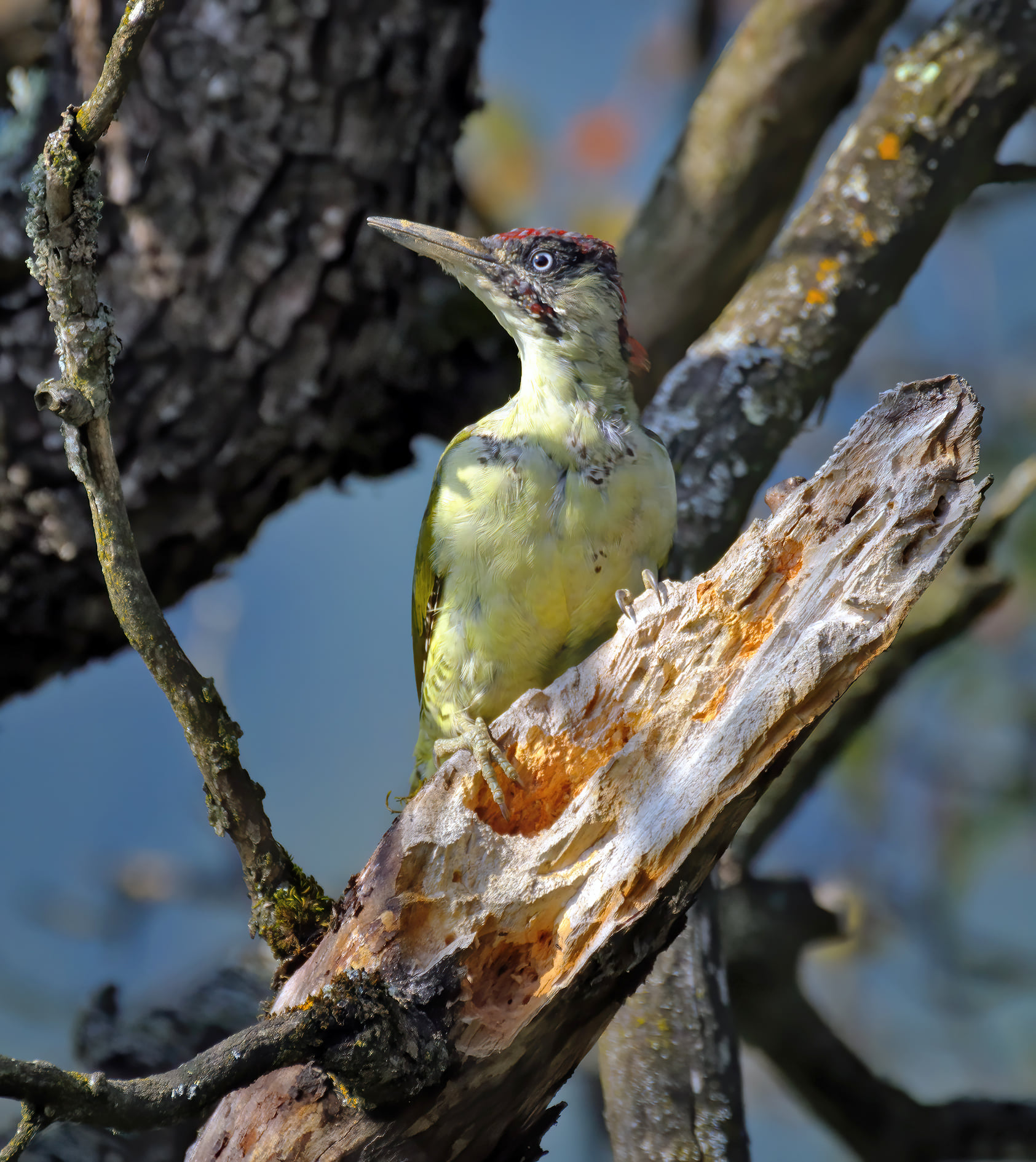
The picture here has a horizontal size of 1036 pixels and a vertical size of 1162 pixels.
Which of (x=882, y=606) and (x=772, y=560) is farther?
(x=772, y=560)

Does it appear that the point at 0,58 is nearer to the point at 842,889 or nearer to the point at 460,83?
the point at 460,83

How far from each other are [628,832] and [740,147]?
3213 millimetres

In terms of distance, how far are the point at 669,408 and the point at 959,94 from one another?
1654 mm

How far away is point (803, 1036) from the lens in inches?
172

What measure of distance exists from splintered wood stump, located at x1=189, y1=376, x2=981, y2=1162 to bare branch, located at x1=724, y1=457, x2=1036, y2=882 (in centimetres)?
224

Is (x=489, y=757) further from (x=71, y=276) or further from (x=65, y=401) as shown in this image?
(x=71, y=276)

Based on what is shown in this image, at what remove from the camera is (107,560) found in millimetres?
1975

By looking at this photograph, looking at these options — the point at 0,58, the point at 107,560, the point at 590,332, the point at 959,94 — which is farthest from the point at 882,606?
the point at 0,58

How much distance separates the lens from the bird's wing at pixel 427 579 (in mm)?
3314

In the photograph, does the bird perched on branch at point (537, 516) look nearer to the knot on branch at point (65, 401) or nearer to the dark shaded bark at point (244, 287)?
the dark shaded bark at point (244, 287)

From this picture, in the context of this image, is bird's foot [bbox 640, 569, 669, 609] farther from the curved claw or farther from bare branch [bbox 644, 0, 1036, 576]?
bare branch [bbox 644, 0, 1036, 576]

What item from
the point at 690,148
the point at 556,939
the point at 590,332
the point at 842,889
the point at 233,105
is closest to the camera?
the point at 556,939

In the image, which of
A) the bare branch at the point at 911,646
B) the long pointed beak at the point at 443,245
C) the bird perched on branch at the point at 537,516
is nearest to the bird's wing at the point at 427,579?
the bird perched on branch at the point at 537,516

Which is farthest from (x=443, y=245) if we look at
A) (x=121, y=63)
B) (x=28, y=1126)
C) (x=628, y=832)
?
(x=28, y=1126)
